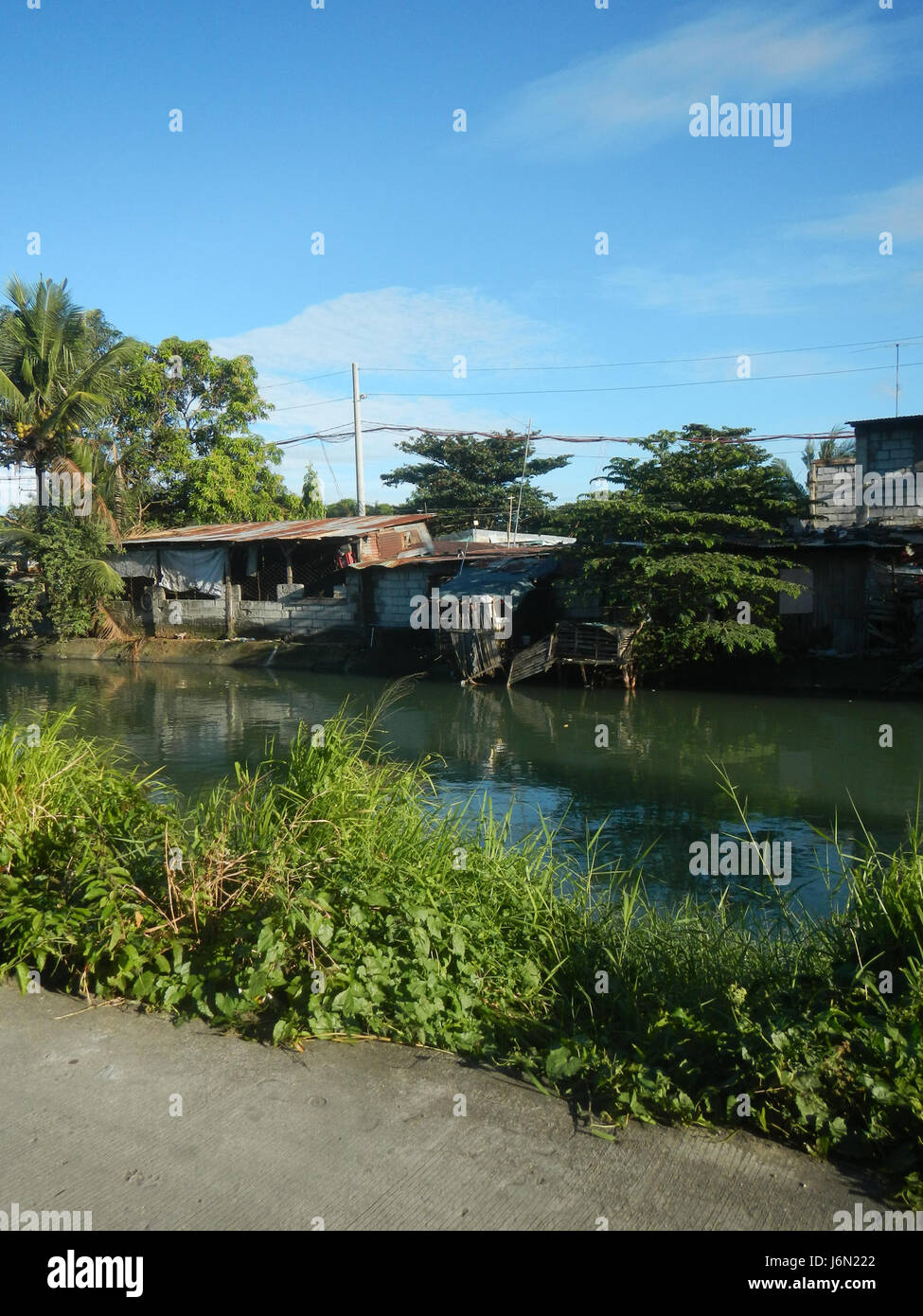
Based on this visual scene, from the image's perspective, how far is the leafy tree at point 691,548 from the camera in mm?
18964

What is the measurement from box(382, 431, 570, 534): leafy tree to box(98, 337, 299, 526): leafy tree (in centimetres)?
651

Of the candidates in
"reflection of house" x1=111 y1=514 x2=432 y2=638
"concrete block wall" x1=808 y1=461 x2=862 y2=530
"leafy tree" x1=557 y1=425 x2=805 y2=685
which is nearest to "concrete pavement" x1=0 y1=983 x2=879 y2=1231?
"leafy tree" x1=557 y1=425 x2=805 y2=685

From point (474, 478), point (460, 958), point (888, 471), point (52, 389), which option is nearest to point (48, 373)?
point (52, 389)

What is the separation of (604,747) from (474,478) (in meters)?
23.0

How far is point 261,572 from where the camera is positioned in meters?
29.1

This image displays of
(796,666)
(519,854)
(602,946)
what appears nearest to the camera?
(602,946)

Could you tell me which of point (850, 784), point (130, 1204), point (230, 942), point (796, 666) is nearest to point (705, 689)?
point (796, 666)

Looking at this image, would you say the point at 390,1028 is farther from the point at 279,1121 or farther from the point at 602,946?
the point at 602,946

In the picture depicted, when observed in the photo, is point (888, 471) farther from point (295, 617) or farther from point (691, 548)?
point (295, 617)

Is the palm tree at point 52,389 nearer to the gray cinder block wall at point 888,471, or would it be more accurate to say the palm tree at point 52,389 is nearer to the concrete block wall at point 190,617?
the concrete block wall at point 190,617

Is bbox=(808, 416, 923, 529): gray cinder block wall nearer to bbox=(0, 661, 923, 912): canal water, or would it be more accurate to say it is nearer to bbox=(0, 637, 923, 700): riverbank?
bbox=(0, 637, 923, 700): riverbank

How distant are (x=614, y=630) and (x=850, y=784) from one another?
28.4 ft

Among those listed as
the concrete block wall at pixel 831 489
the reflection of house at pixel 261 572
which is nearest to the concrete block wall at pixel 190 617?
the reflection of house at pixel 261 572

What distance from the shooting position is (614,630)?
810 inches
